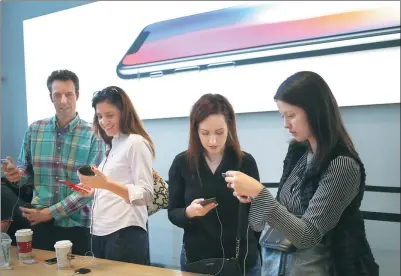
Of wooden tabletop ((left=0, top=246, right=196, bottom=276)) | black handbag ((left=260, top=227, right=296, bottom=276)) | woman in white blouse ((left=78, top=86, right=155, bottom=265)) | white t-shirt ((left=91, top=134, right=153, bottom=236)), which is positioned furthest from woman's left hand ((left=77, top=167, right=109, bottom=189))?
black handbag ((left=260, top=227, right=296, bottom=276))

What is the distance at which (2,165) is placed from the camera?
2098mm

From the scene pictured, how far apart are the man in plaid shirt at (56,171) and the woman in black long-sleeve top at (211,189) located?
0.60 metres

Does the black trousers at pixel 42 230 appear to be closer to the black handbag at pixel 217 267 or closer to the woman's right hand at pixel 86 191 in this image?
the woman's right hand at pixel 86 191

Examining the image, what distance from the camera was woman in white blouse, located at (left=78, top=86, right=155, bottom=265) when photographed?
5.30ft

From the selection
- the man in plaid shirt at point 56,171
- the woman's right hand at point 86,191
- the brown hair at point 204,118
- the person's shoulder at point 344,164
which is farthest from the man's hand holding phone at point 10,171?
the person's shoulder at point 344,164

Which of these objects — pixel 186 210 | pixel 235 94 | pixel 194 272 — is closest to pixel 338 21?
pixel 235 94

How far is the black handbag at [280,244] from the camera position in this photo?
1160 millimetres

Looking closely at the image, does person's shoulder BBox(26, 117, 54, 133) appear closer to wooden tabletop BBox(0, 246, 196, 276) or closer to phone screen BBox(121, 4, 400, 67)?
phone screen BBox(121, 4, 400, 67)

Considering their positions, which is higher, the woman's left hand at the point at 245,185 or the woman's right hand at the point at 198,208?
the woman's left hand at the point at 245,185

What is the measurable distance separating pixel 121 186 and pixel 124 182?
123 millimetres

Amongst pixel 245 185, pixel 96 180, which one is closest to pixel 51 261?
pixel 96 180

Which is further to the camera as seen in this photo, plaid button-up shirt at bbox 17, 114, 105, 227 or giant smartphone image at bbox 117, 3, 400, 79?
plaid button-up shirt at bbox 17, 114, 105, 227

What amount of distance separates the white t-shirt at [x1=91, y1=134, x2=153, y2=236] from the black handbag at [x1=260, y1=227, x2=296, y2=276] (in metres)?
0.59

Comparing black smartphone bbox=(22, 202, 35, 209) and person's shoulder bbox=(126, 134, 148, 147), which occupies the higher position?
person's shoulder bbox=(126, 134, 148, 147)
